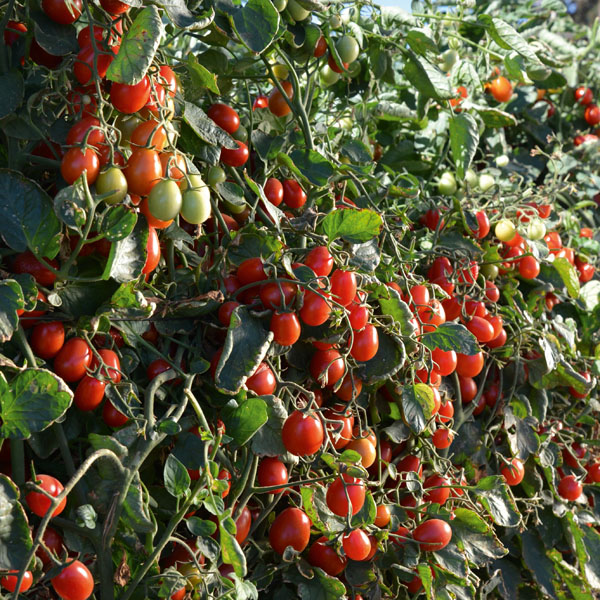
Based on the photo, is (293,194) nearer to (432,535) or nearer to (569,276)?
(432,535)

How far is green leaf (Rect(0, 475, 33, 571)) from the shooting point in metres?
0.62

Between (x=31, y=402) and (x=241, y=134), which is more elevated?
(x=241, y=134)

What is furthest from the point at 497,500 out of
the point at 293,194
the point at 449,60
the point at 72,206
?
the point at 449,60

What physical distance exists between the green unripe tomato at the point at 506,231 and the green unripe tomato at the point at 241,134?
58cm

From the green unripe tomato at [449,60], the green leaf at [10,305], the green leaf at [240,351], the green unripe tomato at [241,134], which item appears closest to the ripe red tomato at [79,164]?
the green leaf at [10,305]

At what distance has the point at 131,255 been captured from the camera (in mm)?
715

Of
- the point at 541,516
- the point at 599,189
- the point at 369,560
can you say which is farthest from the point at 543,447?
the point at 599,189

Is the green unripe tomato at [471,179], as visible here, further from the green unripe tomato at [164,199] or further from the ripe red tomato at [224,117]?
the green unripe tomato at [164,199]

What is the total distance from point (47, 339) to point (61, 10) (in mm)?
356

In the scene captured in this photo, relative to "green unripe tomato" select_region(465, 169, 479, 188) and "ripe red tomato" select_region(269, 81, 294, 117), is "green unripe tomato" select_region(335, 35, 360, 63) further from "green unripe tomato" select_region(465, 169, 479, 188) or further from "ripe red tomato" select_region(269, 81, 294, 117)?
"green unripe tomato" select_region(465, 169, 479, 188)

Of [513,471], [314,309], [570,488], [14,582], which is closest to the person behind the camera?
[14,582]

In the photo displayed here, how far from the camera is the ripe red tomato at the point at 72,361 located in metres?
0.72

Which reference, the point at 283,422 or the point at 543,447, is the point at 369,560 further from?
the point at 543,447

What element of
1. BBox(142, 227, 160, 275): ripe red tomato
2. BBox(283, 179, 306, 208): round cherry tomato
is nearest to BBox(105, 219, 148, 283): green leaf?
BBox(142, 227, 160, 275): ripe red tomato
